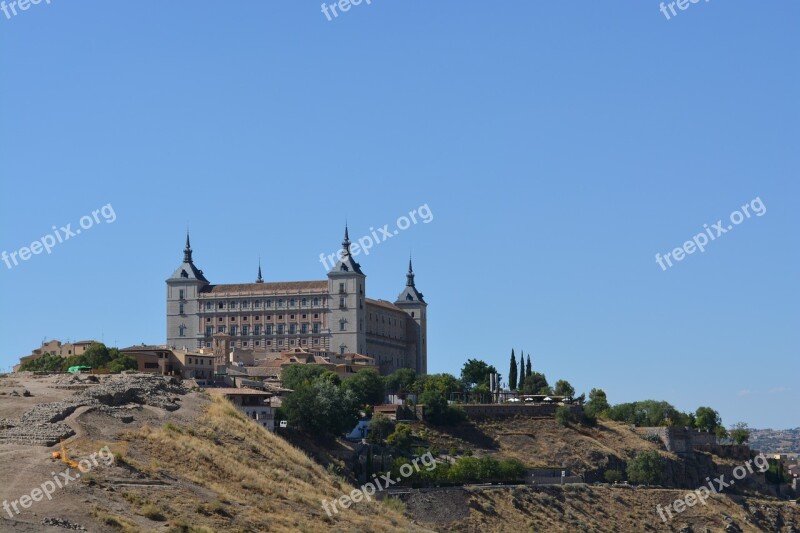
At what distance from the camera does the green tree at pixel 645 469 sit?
112 m

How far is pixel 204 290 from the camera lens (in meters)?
162

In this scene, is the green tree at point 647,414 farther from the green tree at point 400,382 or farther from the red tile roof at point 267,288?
the red tile roof at point 267,288

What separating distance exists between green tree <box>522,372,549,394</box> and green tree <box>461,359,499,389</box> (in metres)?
4.35

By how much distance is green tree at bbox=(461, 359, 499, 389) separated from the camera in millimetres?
149875

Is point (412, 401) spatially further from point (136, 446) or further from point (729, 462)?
point (136, 446)

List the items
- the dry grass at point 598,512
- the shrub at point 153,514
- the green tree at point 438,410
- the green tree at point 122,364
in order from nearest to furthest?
the shrub at point 153,514 < the dry grass at point 598,512 < the green tree at point 122,364 < the green tree at point 438,410

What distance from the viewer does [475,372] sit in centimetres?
15050

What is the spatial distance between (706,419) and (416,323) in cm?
4437

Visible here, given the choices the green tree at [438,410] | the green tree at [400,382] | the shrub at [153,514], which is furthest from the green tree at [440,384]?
the shrub at [153,514]

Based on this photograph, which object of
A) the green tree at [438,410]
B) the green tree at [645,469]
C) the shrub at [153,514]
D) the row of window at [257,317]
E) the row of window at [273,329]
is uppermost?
the row of window at [257,317]

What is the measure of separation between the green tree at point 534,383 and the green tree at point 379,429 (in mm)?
39202

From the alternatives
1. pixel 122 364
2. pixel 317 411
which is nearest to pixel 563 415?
pixel 317 411

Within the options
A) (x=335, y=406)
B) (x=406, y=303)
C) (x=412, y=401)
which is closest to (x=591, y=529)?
(x=335, y=406)

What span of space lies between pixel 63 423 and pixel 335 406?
121ft
